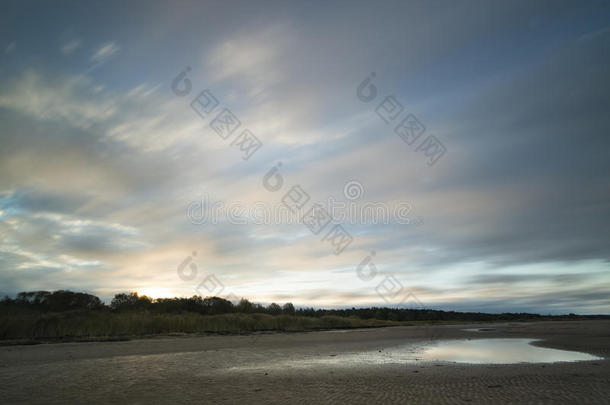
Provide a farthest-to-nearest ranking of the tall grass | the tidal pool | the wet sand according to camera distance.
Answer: the tall grass → the tidal pool → the wet sand

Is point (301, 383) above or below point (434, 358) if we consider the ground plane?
below

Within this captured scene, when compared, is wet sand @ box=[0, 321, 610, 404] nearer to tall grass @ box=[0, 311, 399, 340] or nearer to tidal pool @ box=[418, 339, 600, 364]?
tidal pool @ box=[418, 339, 600, 364]

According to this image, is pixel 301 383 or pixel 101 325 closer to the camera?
pixel 301 383

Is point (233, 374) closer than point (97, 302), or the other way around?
point (233, 374)

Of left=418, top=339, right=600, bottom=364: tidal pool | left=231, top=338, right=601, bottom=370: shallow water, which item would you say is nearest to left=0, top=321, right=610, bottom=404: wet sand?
left=231, top=338, right=601, bottom=370: shallow water

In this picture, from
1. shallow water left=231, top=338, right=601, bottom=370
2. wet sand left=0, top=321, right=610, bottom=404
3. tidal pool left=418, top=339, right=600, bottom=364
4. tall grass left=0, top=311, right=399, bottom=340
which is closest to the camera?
wet sand left=0, top=321, right=610, bottom=404

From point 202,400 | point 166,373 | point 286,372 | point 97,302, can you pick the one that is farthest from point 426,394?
point 97,302

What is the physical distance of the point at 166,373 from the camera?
12.5 meters

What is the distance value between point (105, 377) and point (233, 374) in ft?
12.3

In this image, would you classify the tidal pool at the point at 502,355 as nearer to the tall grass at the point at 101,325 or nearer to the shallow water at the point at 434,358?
the shallow water at the point at 434,358

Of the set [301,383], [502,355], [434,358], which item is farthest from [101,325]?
[502,355]

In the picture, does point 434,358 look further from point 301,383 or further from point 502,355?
point 301,383

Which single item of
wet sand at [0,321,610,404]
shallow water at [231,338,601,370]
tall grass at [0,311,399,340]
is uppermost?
tall grass at [0,311,399,340]

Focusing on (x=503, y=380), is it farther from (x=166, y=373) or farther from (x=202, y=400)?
(x=166, y=373)
